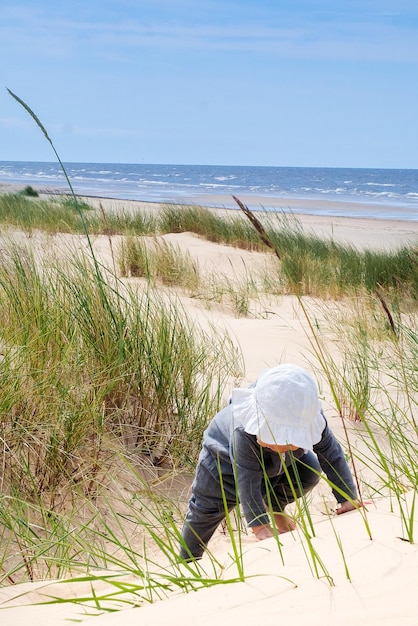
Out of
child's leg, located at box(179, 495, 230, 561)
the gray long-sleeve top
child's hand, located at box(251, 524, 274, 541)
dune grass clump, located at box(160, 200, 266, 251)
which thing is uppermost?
dune grass clump, located at box(160, 200, 266, 251)

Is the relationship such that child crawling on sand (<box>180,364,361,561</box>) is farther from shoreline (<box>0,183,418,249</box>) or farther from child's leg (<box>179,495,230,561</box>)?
shoreline (<box>0,183,418,249</box>)

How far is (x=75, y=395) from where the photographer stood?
291 centimetres

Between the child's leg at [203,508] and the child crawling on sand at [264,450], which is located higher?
the child crawling on sand at [264,450]

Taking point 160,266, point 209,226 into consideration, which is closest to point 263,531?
point 160,266

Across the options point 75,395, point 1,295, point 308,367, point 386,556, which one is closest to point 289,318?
point 308,367

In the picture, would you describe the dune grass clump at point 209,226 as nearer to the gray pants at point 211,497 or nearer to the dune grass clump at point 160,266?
the dune grass clump at point 160,266

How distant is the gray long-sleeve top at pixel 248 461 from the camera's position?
2346 mm

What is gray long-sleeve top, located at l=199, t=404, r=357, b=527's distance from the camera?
Result: 2346mm

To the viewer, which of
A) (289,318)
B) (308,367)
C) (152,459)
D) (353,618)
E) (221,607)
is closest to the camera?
(353,618)

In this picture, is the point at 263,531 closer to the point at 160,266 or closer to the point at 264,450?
the point at 264,450

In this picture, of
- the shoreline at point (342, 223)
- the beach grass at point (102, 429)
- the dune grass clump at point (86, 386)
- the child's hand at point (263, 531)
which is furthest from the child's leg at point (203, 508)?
the shoreline at point (342, 223)

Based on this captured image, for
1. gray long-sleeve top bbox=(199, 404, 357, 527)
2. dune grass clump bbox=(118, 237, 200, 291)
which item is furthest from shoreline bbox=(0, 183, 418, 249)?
gray long-sleeve top bbox=(199, 404, 357, 527)

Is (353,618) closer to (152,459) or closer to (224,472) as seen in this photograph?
(224,472)

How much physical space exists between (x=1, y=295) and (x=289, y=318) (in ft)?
10.7
